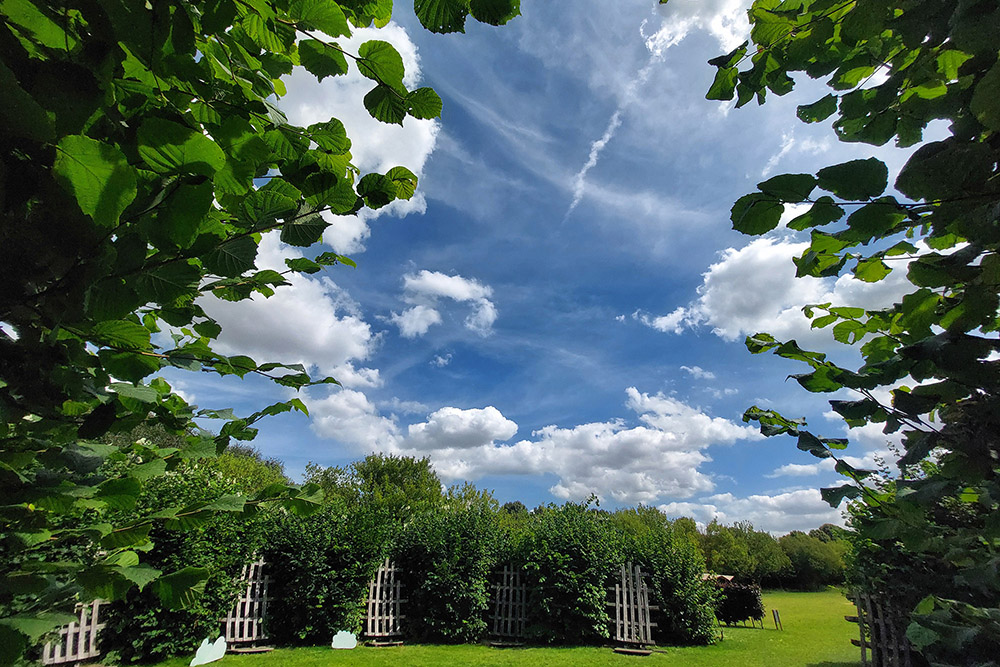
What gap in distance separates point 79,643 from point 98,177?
38.3 feet

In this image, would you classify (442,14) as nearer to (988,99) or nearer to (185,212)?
(185,212)

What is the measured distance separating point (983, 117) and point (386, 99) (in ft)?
3.72

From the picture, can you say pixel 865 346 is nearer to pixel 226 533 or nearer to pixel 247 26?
pixel 247 26

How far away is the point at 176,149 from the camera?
1.84 feet

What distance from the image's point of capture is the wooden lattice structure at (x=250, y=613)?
10195 millimetres

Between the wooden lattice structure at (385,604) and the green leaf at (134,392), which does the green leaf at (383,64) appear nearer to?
the green leaf at (134,392)

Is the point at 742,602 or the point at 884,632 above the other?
the point at 884,632

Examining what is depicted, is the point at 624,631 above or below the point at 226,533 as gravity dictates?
below

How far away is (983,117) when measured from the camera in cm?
80

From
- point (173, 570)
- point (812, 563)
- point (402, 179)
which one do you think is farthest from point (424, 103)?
point (812, 563)

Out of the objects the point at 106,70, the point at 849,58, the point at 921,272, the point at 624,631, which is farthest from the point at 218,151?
the point at 624,631

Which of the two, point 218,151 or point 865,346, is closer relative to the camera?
point 218,151

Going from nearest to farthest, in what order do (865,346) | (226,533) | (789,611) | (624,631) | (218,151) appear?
(218,151) < (865,346) < (226,533) < (624,631) < (789,611)

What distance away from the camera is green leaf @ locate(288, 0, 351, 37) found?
0.86 m
